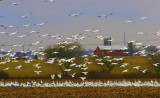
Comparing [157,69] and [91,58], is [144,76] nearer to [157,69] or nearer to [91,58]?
[157,69]

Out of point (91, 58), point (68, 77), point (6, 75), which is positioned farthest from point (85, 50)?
point (6, 75)

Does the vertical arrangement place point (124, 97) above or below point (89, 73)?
below

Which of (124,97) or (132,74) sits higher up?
(132,74)

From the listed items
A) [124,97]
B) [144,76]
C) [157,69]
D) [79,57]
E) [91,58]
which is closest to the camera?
[124,97]

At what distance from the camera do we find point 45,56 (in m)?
48.6

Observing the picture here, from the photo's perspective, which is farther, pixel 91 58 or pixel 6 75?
pixel 91 58

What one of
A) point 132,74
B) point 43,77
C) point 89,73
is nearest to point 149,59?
point 132,74

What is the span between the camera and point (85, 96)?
1880 cm

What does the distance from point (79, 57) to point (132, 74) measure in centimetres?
937

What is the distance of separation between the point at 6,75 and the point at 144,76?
51.7 feet

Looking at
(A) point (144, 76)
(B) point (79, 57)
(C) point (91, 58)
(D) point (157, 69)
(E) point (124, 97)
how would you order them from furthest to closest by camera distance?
(C) point (91, 58)
(B) point (79, 57)
(D) point (157, 69)
(A) point (144, 76)
(E) point (124, 97)

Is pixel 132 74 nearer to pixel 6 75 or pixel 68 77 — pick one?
pixel 68 77

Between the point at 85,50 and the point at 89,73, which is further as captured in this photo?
the point at 85,50

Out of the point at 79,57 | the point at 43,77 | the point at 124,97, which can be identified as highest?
the point at 79,57
